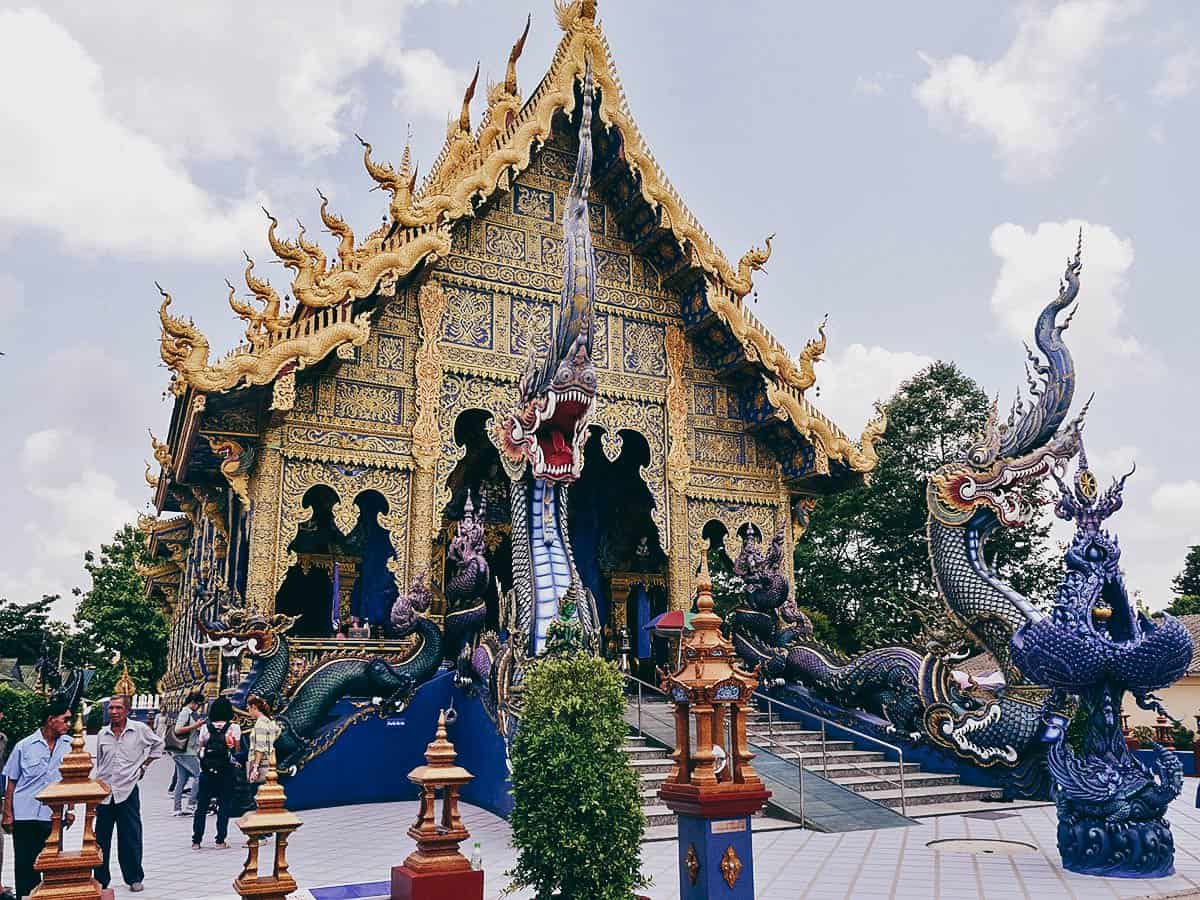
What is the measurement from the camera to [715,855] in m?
4.98

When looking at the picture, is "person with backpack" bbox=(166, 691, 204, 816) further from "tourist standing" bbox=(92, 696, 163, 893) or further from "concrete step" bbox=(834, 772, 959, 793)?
"concrete step" bbox=(834, 772, 959, 793)

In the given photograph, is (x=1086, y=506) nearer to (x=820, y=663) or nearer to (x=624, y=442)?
(x=820, y=663)

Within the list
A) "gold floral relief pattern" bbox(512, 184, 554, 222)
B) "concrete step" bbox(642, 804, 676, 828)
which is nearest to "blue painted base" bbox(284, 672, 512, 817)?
"concrete step" bbox(642, 804, 676, 828)

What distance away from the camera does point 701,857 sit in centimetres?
500

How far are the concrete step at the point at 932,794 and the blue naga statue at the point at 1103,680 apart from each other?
252 cm

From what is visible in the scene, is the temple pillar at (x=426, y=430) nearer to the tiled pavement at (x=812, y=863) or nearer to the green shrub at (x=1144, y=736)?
the tiled pavement at (x=812, y=863)

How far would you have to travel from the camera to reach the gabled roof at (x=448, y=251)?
10.2m

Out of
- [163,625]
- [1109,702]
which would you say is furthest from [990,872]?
[163,625]

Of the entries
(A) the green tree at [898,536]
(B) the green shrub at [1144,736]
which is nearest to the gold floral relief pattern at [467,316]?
(B) the green shrub at [1144,736]

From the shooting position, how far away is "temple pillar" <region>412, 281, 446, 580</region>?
11.1 m

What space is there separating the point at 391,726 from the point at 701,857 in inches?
245

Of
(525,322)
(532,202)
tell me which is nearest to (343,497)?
(525,322)

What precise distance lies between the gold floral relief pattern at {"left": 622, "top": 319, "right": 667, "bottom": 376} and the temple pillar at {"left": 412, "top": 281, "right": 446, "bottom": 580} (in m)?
2.57

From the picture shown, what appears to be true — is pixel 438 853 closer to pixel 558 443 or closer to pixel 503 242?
pixel 558 443
